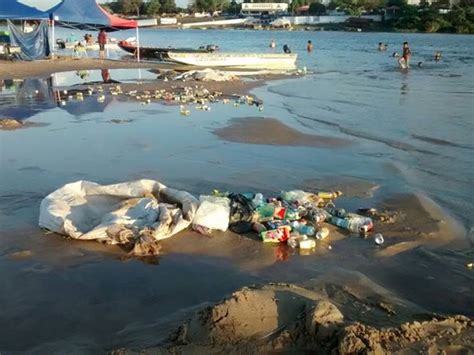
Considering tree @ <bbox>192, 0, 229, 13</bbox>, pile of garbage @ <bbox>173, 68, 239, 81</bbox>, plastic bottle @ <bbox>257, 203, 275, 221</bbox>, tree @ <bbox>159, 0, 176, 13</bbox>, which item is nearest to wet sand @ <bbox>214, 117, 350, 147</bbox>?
plastic bottle @ <bbox>257, 203, 275, 221</bbox>

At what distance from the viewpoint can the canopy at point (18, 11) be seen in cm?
2983

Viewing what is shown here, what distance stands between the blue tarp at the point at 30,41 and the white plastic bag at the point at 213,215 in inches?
1171

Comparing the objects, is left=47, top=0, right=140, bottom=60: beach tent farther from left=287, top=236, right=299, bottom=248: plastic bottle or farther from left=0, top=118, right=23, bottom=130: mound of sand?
left=287, top=236, right=299, bottom=248: plastic bottle

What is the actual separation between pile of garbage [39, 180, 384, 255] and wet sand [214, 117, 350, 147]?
201 inches

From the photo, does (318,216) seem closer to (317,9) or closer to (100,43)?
(100,43)

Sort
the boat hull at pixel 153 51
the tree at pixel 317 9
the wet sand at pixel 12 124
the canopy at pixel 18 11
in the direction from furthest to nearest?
the tree at pixel 317 9 → the boat hull at pixel 153 51 → the canopy at pixel 18 11 → the wet sand at pixel 12 124

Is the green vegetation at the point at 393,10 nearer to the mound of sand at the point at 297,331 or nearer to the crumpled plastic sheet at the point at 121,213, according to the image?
the crumpled plastic sheet at the point at 121,213

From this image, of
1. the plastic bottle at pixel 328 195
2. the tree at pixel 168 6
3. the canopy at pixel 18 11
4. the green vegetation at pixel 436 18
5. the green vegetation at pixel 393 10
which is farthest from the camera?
the tree at pixel 168 6

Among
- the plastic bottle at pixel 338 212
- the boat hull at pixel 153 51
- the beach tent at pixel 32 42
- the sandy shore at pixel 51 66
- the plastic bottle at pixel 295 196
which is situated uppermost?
the beach tent at pixel 32 42

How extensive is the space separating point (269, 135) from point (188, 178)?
4.49 metres

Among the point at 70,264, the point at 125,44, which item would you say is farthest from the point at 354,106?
the point at 125,44

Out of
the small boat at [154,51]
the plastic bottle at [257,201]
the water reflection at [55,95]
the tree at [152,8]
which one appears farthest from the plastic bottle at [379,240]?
the tree at [152,8]

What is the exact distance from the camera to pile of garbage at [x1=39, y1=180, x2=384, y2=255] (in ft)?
22.8

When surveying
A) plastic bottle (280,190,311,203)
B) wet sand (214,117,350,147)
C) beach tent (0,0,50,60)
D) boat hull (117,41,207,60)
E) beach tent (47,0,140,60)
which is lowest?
wet sand (214,117,350,147)
